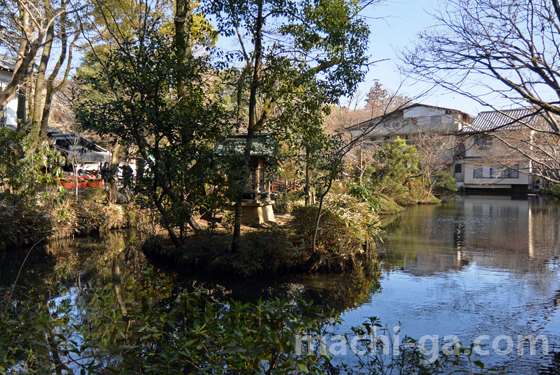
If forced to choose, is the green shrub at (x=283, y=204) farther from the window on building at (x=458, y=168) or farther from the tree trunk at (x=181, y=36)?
the window on building at (x=458, y=168)

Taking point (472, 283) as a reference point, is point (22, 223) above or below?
above

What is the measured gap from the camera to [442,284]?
8766 mm

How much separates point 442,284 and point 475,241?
584cm

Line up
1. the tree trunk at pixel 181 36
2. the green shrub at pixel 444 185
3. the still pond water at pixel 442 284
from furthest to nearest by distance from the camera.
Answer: the green shrub at pixel 444 185 → the tree trunk at pixel 181 36 → the still pond water at pixel 442 284

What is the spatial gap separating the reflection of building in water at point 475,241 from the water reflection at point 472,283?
24 millimetres

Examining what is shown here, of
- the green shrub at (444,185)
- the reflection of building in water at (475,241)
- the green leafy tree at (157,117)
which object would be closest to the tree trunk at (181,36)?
the green leafy tree at (157,117)

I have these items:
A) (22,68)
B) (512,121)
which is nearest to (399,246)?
(512,121)

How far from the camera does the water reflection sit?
6277mm

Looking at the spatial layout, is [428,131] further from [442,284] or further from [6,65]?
[6,65]

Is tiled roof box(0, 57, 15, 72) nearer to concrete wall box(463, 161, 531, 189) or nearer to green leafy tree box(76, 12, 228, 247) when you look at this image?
green leafy tree box(76, 12, 228, 247)

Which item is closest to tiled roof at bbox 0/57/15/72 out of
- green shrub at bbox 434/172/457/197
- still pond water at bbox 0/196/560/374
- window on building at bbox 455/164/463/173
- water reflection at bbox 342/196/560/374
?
still pond water at bbox 0/196/560/374

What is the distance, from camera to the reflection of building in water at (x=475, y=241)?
35.1ft

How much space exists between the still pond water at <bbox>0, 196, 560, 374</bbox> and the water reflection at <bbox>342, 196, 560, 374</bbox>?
0.02 meters

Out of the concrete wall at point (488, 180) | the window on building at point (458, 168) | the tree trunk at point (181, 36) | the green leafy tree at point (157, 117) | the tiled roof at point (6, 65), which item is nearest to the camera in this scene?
the green leafy tree at point (157, 117)
